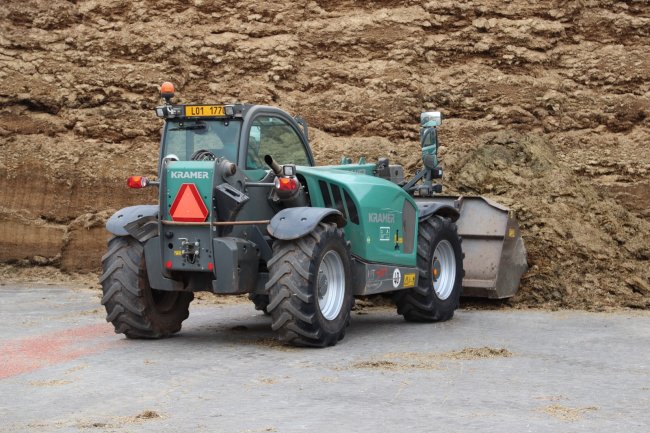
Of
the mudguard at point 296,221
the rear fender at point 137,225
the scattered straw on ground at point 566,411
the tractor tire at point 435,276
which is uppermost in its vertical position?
the mudguard at point 296,221

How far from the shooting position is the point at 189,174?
9.63m

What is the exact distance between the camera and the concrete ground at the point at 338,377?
6.62 m

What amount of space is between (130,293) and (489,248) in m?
4.69

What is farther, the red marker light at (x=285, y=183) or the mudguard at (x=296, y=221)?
the red marker light at (x=285, y=183)

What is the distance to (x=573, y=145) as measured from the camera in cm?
1566

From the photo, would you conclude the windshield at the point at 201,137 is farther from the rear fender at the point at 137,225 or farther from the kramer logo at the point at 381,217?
the kramer logo at the point at 381,217

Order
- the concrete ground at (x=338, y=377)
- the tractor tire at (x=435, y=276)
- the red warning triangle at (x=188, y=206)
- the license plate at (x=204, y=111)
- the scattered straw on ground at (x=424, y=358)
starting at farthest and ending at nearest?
the tractor tire at (x=435, y=276), the license plate at (x=204, y=111), the red warning triangle at (x=188, y=206), the scattered straw on ground at (x=424, y=358), the concrete ground at (x=338, y=377)

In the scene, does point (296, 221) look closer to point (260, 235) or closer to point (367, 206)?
point (260, 235)

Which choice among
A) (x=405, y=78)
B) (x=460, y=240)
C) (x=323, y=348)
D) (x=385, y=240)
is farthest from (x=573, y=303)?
(x=405, y=78)

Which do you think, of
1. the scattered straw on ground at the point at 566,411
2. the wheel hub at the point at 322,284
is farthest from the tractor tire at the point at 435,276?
the scattered straw on ground at the point at 566,411

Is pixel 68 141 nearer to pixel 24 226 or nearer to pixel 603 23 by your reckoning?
pixel 24 226

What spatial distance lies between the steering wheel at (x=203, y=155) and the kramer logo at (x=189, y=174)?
44 cm

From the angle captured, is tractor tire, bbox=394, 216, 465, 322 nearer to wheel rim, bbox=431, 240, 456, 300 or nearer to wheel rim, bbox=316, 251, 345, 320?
wheel rim, bbox=431, 240, 456, 300

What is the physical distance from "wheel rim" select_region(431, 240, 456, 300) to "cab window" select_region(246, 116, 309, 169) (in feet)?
6.31
